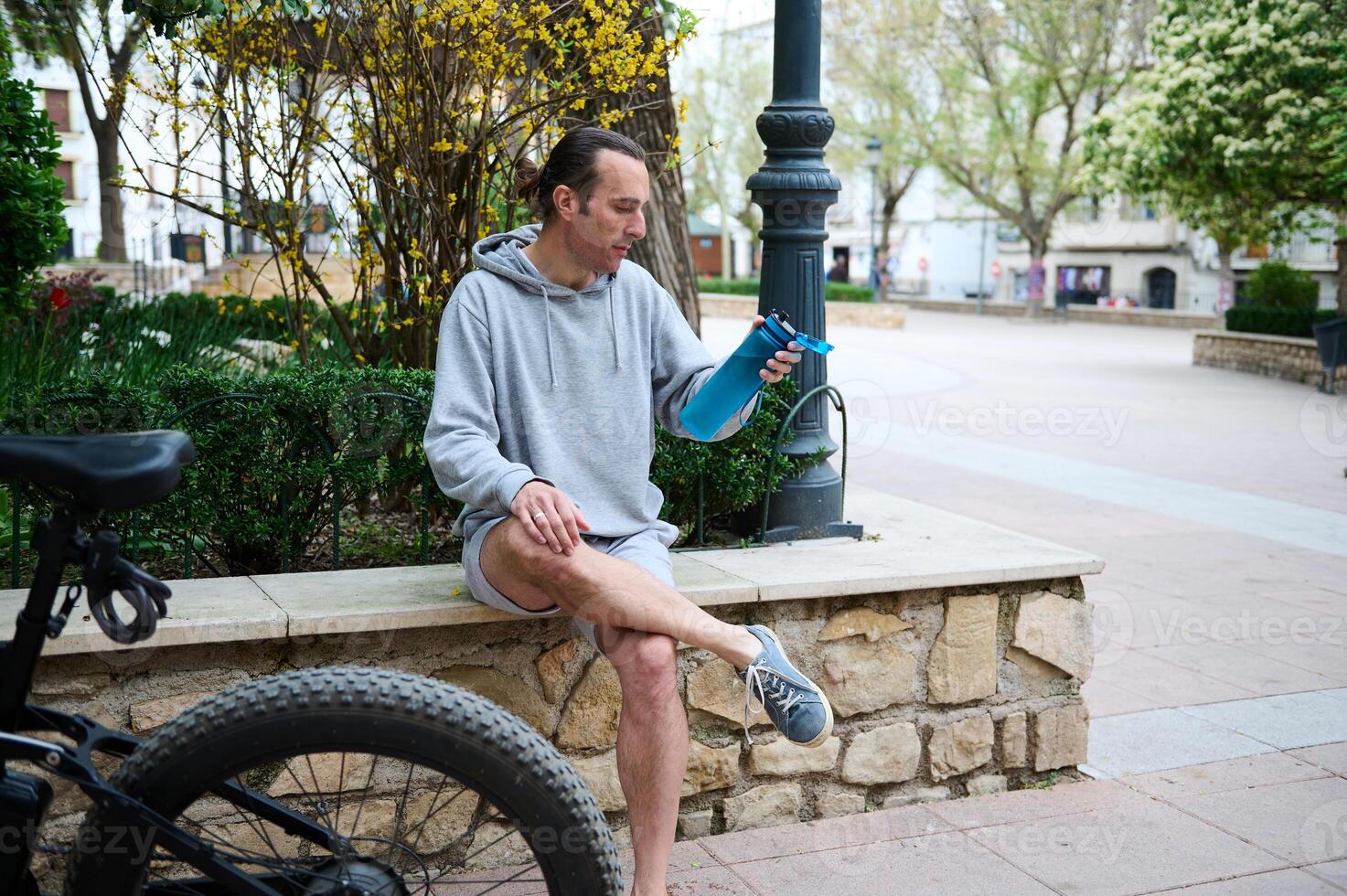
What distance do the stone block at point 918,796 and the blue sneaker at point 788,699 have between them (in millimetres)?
971

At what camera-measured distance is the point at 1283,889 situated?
304 cm

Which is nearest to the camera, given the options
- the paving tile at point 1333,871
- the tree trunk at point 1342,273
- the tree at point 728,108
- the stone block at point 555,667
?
the paving tile at point 1333,871

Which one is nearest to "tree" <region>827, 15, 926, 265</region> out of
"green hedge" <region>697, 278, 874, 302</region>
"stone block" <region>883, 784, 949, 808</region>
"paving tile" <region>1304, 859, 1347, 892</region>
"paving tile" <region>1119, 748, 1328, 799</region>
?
"green hedge" <region>697, 278, 874, 302</region>

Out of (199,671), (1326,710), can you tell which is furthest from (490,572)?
(1326,710)

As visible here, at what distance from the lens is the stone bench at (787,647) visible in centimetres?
289

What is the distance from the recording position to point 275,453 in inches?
136

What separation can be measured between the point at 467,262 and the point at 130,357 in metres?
1.65

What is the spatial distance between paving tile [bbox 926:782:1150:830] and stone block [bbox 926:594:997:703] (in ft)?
0.96

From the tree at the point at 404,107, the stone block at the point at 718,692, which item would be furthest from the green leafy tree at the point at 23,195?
the stone block at the point at 718,692

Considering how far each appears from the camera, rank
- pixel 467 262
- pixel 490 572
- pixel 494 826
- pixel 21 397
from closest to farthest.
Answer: pixel 494 826 → pixel 490 572 → pixel 21 397 → pixel 467 262

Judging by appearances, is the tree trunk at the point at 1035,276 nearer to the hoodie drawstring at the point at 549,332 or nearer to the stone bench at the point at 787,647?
the stone bench at the point at 787,647

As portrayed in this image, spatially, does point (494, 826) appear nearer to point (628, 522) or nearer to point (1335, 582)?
point (628, 522)

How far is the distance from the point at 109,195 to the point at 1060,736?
50.3ft

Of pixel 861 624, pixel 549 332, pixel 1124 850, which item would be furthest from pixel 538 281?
pixel 1124 850
